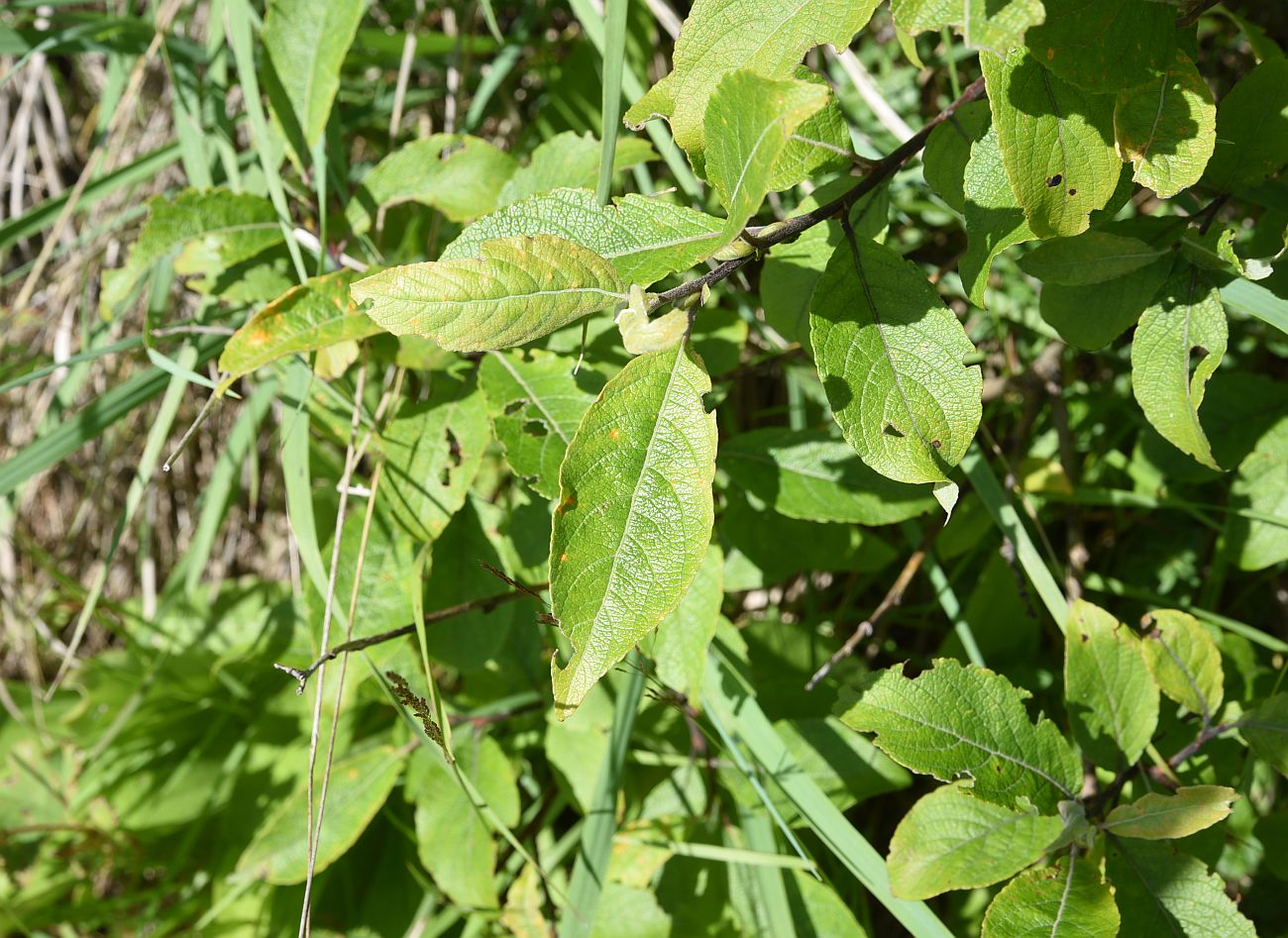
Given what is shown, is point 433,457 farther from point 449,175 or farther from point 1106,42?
point 1106,42

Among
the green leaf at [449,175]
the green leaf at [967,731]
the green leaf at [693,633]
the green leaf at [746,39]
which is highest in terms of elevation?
the green leaf at [746,39]

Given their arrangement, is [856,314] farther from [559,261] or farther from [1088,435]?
[1088,435]

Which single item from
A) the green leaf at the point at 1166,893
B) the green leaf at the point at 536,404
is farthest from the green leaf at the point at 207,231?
the green leaf at the point at 1166,893

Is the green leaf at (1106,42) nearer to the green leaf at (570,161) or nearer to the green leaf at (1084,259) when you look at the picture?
the green leaf at (1084,259)

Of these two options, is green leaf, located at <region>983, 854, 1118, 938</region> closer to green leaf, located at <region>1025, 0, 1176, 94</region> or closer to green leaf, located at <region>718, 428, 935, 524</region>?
green leaf, located at <region>718, 428, 935, 524</region>

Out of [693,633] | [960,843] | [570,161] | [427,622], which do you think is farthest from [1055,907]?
[570,161]

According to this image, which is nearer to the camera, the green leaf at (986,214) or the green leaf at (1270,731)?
the green leaf at (986,214)
